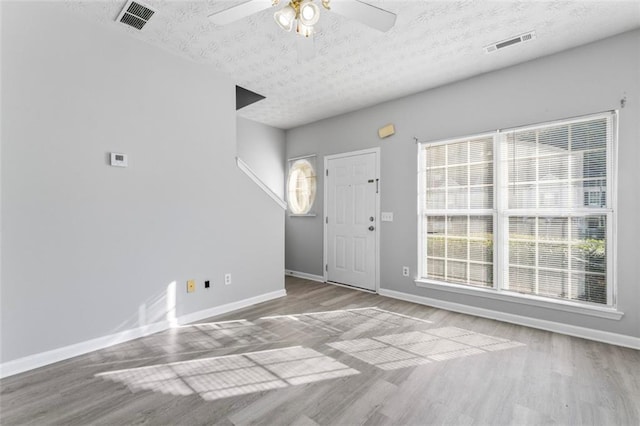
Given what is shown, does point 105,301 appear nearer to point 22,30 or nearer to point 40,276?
point 40,276

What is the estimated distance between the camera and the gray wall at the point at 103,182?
6.85ft

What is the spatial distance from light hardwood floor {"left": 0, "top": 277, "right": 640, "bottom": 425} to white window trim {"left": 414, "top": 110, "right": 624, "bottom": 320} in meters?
0.29

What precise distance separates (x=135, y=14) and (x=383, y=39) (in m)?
2.08

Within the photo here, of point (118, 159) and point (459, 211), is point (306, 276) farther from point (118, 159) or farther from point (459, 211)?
point (118, 159)

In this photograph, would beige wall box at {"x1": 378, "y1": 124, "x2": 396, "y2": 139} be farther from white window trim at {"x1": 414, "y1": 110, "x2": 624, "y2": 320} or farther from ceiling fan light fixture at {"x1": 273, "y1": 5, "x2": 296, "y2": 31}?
ceiling fan light fixture at {"x1": 273, "y1": 5, "x2": 296, "y2": 31}

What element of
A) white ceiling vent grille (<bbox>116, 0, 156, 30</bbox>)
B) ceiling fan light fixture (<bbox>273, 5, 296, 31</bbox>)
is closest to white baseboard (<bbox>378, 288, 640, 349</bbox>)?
ceiling fan light fixture (<bbox>273, 5, 296, 31</bbox>)

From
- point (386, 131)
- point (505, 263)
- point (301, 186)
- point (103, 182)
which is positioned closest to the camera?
point (103, 182)

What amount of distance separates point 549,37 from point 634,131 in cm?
108

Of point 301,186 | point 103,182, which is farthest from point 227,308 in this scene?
point 301,186

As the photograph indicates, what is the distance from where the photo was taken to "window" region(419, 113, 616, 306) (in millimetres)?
2688

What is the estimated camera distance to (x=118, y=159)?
255 centimetres

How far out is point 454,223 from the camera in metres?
3.55

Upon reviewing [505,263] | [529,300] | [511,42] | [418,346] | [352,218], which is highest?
[511,42]

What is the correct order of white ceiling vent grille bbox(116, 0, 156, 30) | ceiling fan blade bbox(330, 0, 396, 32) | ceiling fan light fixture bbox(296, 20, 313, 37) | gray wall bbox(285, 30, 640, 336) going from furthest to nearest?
gray wall bbox(285, 30, 640, 336)
white ceiling vent grille bbox(116, 0, 156, 30)
ceiling fan light fixture bbox(296, 20, 313, 37)
ceiling fan blade bbox(330, 0, 396, 32)
